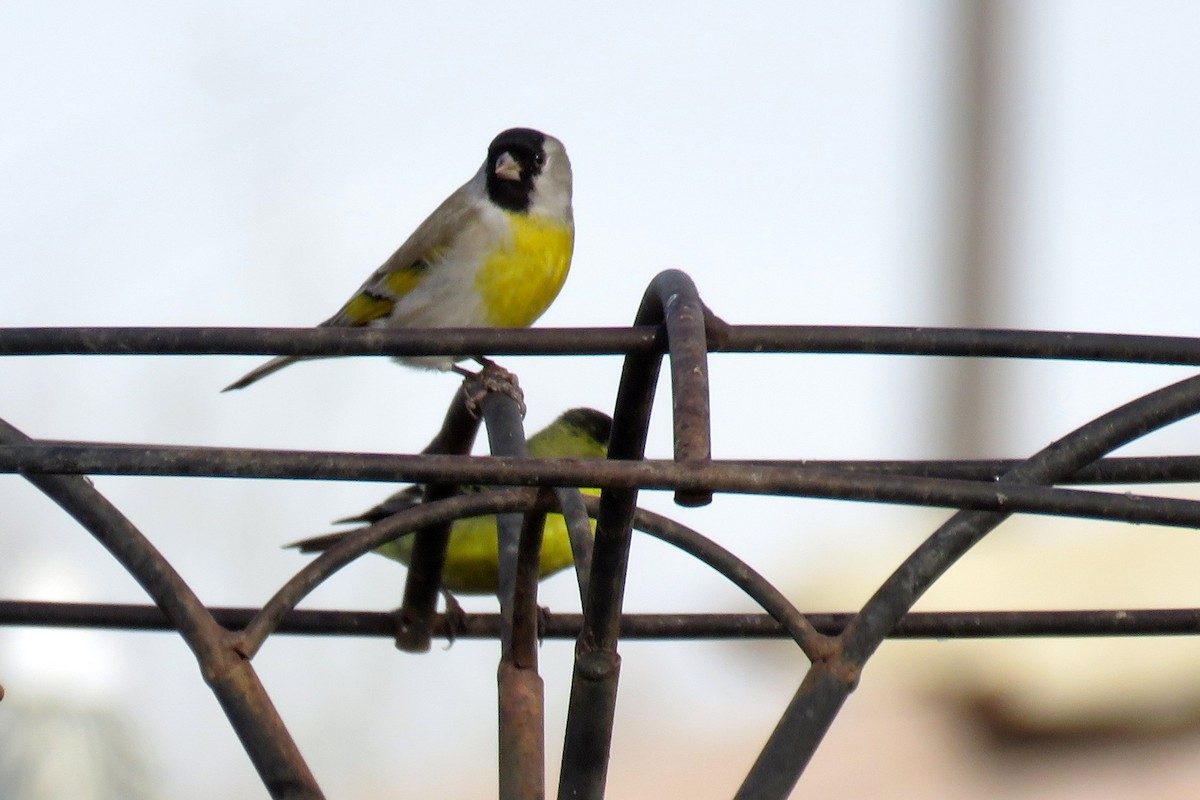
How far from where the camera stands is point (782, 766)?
1.01 metres

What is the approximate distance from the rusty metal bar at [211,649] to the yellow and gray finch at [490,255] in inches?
100.0

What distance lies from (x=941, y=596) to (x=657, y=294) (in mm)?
2953

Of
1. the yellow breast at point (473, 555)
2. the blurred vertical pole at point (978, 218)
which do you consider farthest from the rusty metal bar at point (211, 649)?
the blurred vertical pole at point (978, 218)

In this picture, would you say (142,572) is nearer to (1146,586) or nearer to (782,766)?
(782,766)

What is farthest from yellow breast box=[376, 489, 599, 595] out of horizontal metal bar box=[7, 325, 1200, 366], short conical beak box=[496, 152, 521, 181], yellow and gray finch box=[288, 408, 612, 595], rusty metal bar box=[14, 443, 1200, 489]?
rusty metal bar box=[14, 443, 1200, 489]

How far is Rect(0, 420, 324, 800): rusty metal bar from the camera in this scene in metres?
1.00

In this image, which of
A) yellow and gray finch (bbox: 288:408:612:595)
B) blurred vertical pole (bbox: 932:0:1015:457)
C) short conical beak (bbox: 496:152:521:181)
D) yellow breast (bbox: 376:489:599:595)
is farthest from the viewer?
blurred vertical pole (bbox: 932:0:1015:457)

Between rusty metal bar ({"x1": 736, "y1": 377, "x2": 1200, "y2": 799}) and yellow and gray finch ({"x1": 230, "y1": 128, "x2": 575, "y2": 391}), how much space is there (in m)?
2.53

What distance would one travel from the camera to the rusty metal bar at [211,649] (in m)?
1.00

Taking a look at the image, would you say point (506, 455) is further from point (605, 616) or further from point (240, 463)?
point (240, 463)

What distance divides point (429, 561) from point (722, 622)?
12.7 inches

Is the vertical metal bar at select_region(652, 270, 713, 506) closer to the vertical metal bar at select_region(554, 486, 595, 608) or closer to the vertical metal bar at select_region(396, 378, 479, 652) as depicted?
the vertical metal bar at select_region(554, 486, 595, 608)

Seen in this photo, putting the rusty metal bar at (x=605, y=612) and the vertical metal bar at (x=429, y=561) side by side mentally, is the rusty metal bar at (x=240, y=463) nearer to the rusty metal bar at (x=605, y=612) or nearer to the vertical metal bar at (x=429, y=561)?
the rusty metal bar at (x=605, y=612)

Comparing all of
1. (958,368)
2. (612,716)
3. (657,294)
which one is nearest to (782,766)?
(612,716)
